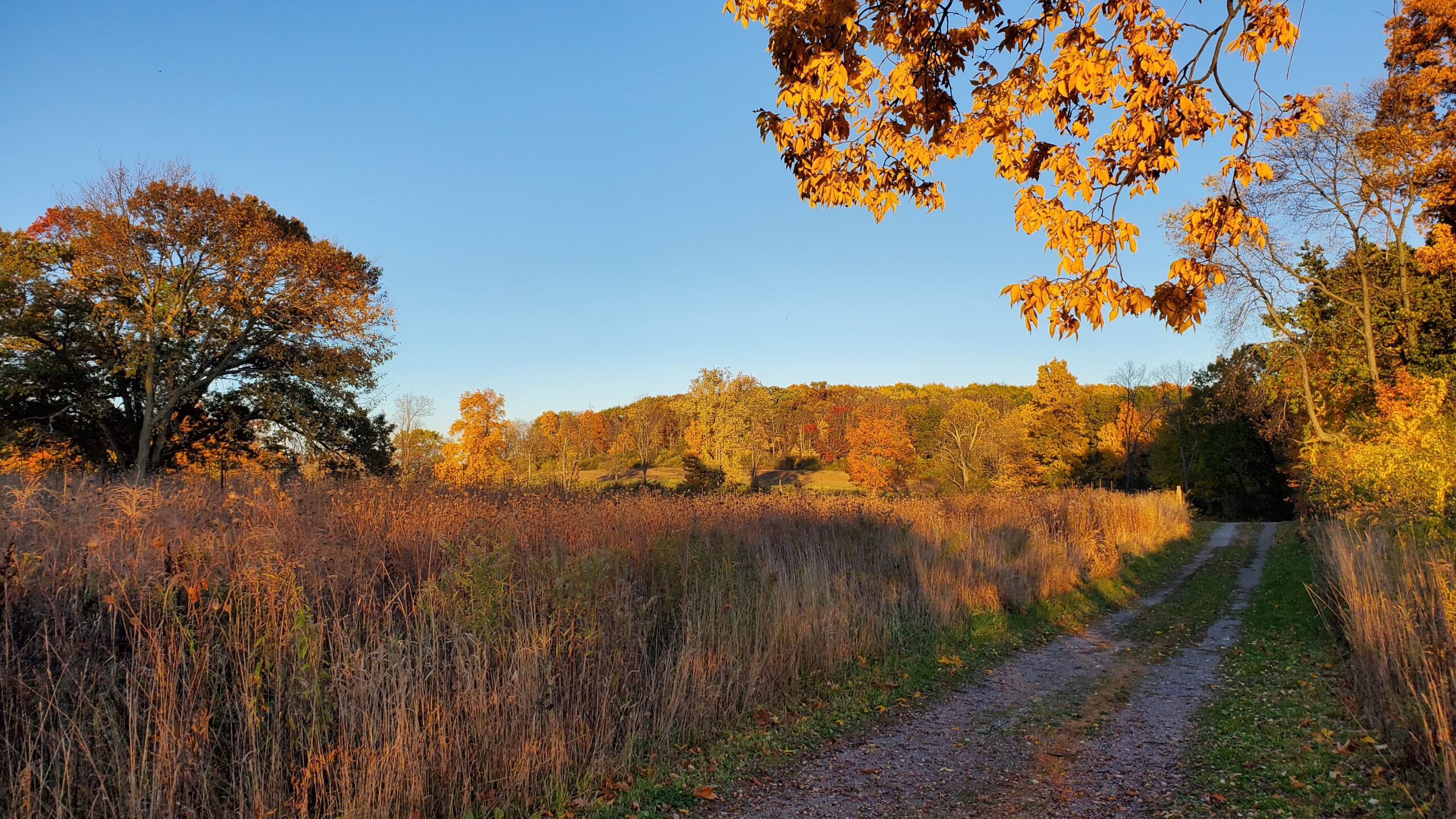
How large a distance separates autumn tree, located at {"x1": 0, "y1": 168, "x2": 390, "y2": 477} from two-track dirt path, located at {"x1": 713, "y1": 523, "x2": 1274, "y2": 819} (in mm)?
22836

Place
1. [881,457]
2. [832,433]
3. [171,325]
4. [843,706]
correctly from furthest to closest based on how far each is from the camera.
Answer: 1. [832,433]
2. [881,457]
3. [171,325]
4. [843,706]

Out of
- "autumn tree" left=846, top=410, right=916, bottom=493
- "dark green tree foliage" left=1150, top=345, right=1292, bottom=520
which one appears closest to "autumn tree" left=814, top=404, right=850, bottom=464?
"autumn tree" left=846, top=410, right=916, bottom=493

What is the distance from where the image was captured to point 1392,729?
5.14 metres

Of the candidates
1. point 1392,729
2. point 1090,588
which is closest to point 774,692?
point 1392,729

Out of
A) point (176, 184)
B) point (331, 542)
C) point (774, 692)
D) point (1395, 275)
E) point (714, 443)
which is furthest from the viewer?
point (714, 443)

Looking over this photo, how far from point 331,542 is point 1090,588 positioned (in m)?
12.9

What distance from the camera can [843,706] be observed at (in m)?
6.38

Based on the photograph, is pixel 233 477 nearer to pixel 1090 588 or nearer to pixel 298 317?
pixel 1090 588

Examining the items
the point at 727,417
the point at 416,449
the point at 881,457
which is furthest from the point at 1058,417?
the point at 416,449

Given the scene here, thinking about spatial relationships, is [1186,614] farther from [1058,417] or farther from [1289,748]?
[1058,417]

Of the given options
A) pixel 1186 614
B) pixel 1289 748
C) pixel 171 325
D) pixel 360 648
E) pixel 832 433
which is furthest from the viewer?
pixel 832 433

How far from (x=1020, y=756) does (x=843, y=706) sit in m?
1.56

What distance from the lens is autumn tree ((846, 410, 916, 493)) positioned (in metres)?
55.7

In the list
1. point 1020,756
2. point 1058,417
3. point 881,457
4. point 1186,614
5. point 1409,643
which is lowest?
point 1186,614
